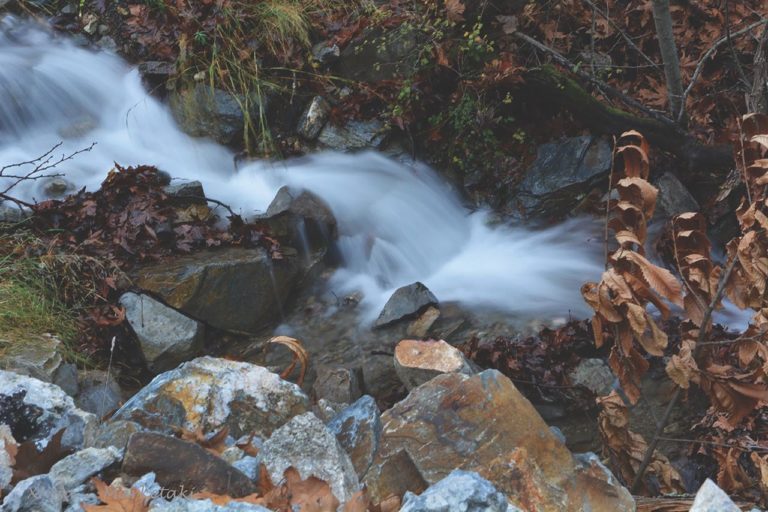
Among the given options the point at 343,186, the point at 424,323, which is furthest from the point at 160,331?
the point at 343,186

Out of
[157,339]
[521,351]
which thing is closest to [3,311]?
[157,339]

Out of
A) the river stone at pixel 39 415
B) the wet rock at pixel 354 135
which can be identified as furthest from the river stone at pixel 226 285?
the river stone at pixel 39 415

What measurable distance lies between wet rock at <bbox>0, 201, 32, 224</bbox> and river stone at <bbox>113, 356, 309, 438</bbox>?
332cm

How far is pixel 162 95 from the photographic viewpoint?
6914mm

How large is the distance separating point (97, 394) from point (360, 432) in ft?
7.74

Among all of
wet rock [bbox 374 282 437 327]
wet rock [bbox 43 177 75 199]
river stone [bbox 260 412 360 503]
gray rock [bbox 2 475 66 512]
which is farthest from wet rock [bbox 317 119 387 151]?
gray rock [bbox 2 475 66 512]

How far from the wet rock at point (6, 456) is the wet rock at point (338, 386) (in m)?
2.09

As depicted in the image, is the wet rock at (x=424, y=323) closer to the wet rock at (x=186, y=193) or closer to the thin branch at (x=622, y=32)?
the wet rock at (x=186, y=193)

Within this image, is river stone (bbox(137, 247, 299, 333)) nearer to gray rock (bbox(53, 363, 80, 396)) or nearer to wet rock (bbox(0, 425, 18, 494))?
gray rock (bbox(53, 363, 80, 396))

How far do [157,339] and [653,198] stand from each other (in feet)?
11.3

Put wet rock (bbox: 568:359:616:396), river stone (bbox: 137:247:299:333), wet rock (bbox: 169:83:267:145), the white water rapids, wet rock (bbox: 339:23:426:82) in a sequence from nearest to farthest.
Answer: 1. wet rock (bbox: 568:359:616:396)
2. river stone (bbox: 137:247:299:333)
3. the white water rapids
4. wet rock (bbox: 339:23:426:82)
5. wet rock (bbox: 169:83:267:145)

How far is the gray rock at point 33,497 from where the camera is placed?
175cm

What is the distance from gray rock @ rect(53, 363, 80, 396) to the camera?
409 centimetres

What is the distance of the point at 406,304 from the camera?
506cm
